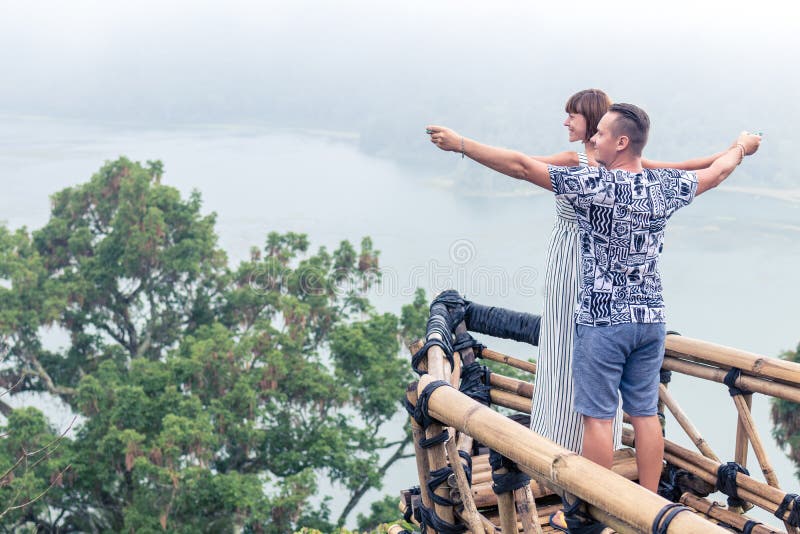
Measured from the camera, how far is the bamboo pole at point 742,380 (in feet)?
8.66

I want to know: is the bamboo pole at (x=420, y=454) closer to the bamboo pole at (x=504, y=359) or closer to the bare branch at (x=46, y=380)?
the bamboo pole at (x=504, y=359)

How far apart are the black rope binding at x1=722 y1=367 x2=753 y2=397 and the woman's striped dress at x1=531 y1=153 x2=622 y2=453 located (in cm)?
48

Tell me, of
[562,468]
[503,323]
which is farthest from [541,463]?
[503,323]

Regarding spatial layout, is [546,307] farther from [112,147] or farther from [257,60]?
[257,60]

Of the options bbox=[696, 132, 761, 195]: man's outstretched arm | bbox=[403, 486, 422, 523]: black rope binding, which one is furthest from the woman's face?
bbox=[403, 486, 422, 523]: black rope binding

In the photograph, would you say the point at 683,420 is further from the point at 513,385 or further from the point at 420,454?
the point at 420,454

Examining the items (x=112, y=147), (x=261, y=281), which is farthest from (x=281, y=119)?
(x=261, y=281)

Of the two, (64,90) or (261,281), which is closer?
(261,281)

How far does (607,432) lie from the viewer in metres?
2.25

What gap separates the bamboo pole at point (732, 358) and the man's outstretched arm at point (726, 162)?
0.60m

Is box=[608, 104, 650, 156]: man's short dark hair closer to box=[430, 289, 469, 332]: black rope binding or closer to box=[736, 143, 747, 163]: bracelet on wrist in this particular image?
box=[736, 143, 747, 163]: bracelet on wrist

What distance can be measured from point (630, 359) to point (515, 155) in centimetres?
61

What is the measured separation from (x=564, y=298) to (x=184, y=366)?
11340 millimetres

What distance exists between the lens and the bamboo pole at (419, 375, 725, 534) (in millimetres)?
1479
